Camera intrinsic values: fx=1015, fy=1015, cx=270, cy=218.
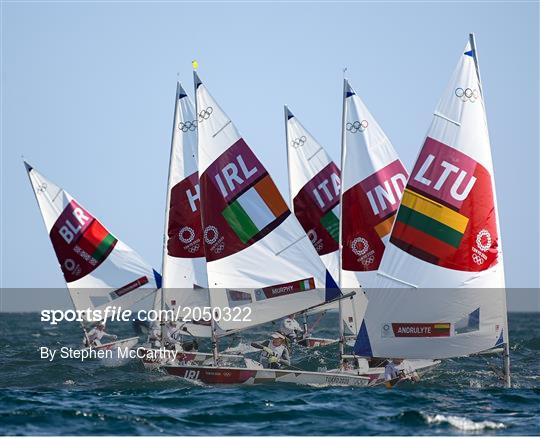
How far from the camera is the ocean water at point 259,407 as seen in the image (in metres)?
21.8

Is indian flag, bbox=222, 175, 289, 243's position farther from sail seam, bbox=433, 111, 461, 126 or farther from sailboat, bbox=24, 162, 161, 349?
sailboat, bbox=24, 162, 161, 349

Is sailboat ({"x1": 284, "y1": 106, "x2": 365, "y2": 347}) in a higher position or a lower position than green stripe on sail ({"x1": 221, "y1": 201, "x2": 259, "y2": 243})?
higher

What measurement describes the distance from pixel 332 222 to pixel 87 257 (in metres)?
9.69

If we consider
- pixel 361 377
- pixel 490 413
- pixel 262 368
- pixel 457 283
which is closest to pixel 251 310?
pixel 262 368

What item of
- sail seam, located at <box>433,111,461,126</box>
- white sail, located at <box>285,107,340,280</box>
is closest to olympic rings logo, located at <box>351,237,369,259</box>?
white sail, located at <box>285,107,340,280</box>

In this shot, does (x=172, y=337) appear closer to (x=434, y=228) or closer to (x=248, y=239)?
(x=248, y=239)

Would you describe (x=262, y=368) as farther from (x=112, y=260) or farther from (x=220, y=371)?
(x=112, y=260)

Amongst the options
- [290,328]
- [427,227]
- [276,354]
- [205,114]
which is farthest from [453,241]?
[290,328]

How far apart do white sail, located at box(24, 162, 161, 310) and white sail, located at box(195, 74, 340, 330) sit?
420 inches

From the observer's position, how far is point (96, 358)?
4003 cm

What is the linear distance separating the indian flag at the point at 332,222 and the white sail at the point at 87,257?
23.1 ft

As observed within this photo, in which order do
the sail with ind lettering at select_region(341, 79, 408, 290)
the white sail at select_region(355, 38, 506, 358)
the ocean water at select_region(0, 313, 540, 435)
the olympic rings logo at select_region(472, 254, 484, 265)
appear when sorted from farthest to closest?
the sail with ind lettering at select_region(341, 79, 408, 290) → the olympic rings logo at select_region(472, 254, 484, 265) → the white sail at select_region(355, 38, 506, 358) → the ocean water at select_region(0, 313, 540, 435)

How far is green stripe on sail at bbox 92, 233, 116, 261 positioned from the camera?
39.9m

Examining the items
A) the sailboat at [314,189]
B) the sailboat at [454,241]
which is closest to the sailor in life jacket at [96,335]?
the sailboat at [314,189]
